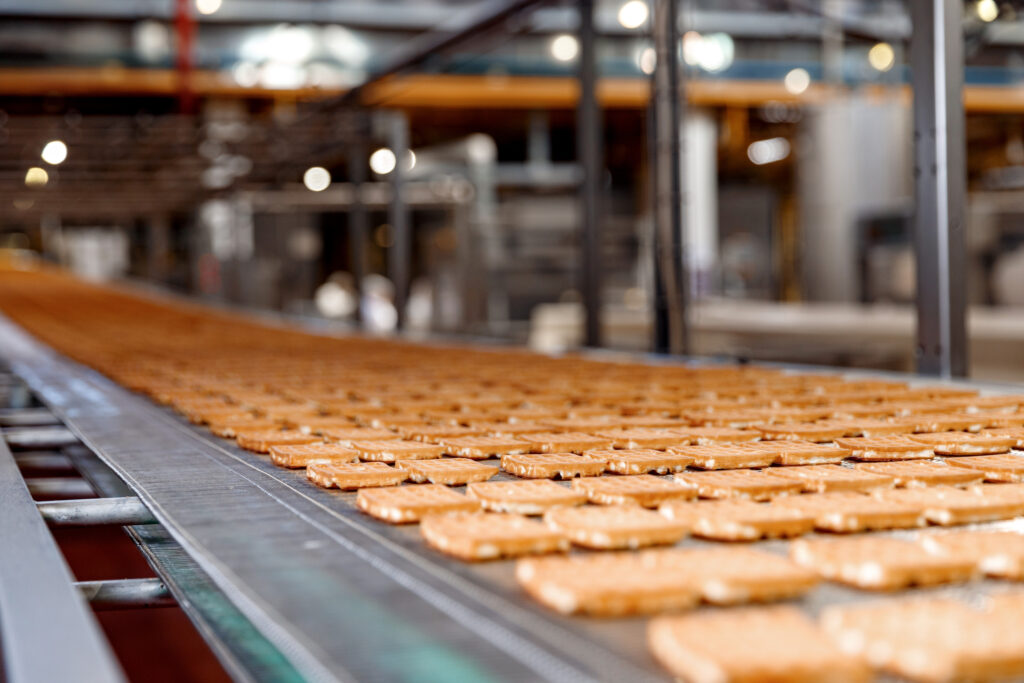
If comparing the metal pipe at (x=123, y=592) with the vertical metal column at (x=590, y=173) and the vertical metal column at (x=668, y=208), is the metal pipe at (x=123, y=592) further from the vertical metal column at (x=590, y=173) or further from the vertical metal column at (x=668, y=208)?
the vertical metal column at (x=590, y=173)

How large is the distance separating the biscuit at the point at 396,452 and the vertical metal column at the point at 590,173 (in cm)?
414

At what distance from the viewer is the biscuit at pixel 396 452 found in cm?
222

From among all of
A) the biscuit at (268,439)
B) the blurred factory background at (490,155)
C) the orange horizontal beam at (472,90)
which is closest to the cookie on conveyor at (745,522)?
the biscuit at (268,439)

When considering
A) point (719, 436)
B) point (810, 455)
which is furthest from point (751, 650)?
point (719, 436)

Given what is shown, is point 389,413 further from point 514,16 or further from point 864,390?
point 514,16

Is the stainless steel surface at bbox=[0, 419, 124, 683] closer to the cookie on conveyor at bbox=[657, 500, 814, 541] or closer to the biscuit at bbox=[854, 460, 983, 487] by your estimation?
the cookie on conveyor at bbox=[657, 500, 814, 541]

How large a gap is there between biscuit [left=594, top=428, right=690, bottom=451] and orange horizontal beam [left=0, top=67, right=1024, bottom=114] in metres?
13.8

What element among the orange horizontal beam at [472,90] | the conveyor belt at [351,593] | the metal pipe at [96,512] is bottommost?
the metal pipe at [96,512]

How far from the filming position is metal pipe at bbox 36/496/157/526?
76.9 inches

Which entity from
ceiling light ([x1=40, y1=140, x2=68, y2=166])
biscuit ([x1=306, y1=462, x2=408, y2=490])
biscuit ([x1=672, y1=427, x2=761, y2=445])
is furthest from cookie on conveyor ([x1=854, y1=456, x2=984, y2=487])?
ceiling light ([x1=40, y1=140, x2=68, y2=166])

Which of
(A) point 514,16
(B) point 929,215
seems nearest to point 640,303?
(A) point 514,16

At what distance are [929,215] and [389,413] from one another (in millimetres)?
2151

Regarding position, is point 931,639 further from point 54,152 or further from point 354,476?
point 54,152

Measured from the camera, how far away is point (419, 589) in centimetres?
134
